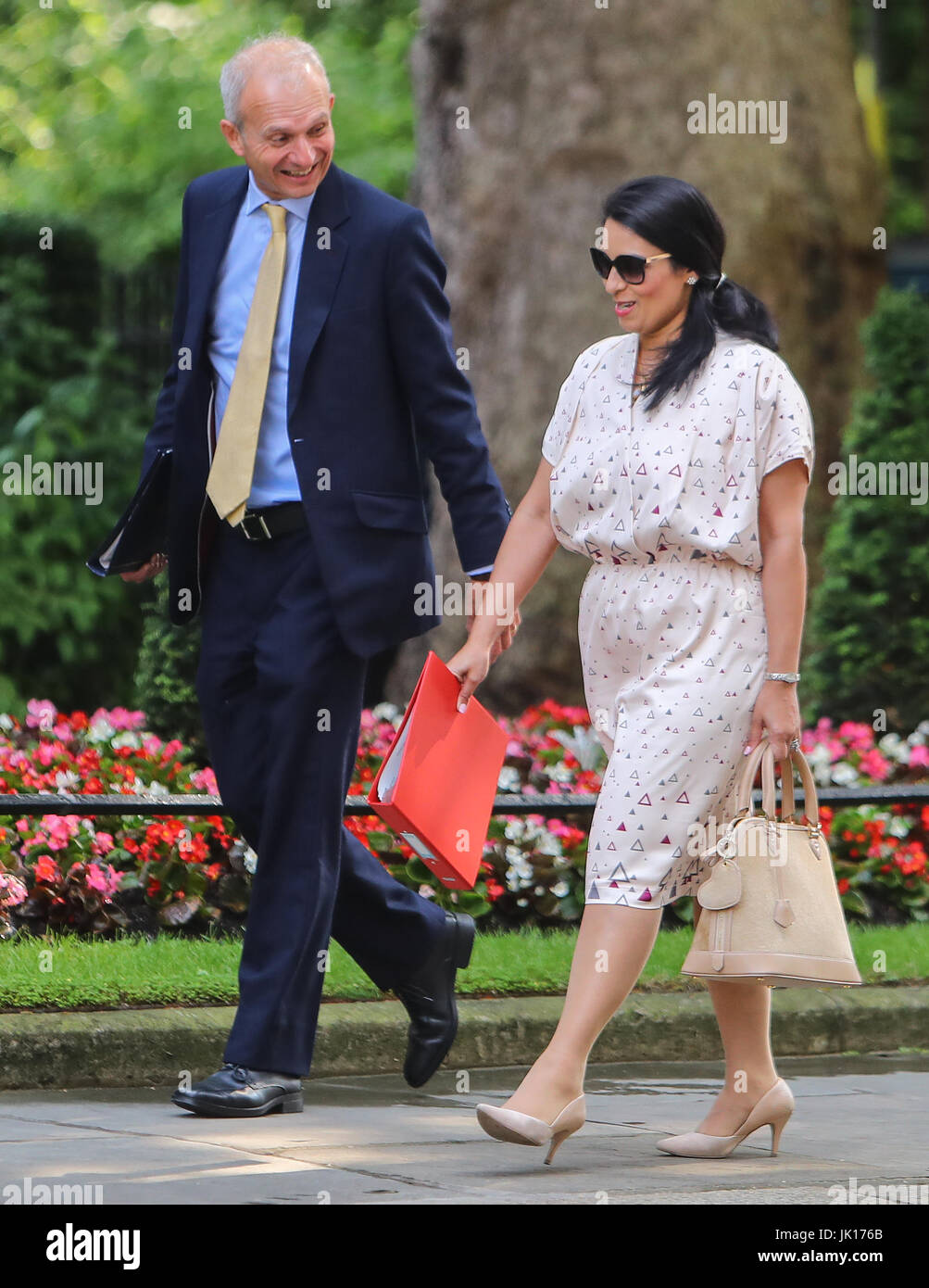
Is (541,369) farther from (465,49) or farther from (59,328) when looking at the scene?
(59,328)

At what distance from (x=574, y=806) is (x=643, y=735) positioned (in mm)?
2236

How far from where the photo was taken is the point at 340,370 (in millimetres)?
5016

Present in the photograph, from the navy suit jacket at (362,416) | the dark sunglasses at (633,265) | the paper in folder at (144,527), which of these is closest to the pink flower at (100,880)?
the paper in folder at (144,527)

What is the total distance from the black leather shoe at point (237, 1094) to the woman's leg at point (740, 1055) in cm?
95

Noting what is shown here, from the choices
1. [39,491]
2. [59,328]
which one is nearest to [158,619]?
[39,491]

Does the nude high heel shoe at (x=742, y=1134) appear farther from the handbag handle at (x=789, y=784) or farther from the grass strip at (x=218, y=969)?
the grass strip at (x=218, y=969)

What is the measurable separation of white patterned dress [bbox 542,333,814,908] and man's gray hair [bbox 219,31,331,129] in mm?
1114

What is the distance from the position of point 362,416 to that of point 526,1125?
5.49 ft

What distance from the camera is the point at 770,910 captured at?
433cm

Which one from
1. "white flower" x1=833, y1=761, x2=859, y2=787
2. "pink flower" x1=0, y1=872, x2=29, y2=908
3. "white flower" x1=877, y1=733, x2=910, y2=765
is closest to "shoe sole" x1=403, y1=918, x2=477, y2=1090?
"pink flower" x1=0, y1=872, x2=29, y2=908

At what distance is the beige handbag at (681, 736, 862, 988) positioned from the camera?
4.30m

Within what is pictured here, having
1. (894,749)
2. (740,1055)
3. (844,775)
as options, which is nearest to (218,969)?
(740,1055)

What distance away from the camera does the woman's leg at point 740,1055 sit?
463 cm

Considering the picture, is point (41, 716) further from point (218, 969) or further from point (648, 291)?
point (648, 291)
